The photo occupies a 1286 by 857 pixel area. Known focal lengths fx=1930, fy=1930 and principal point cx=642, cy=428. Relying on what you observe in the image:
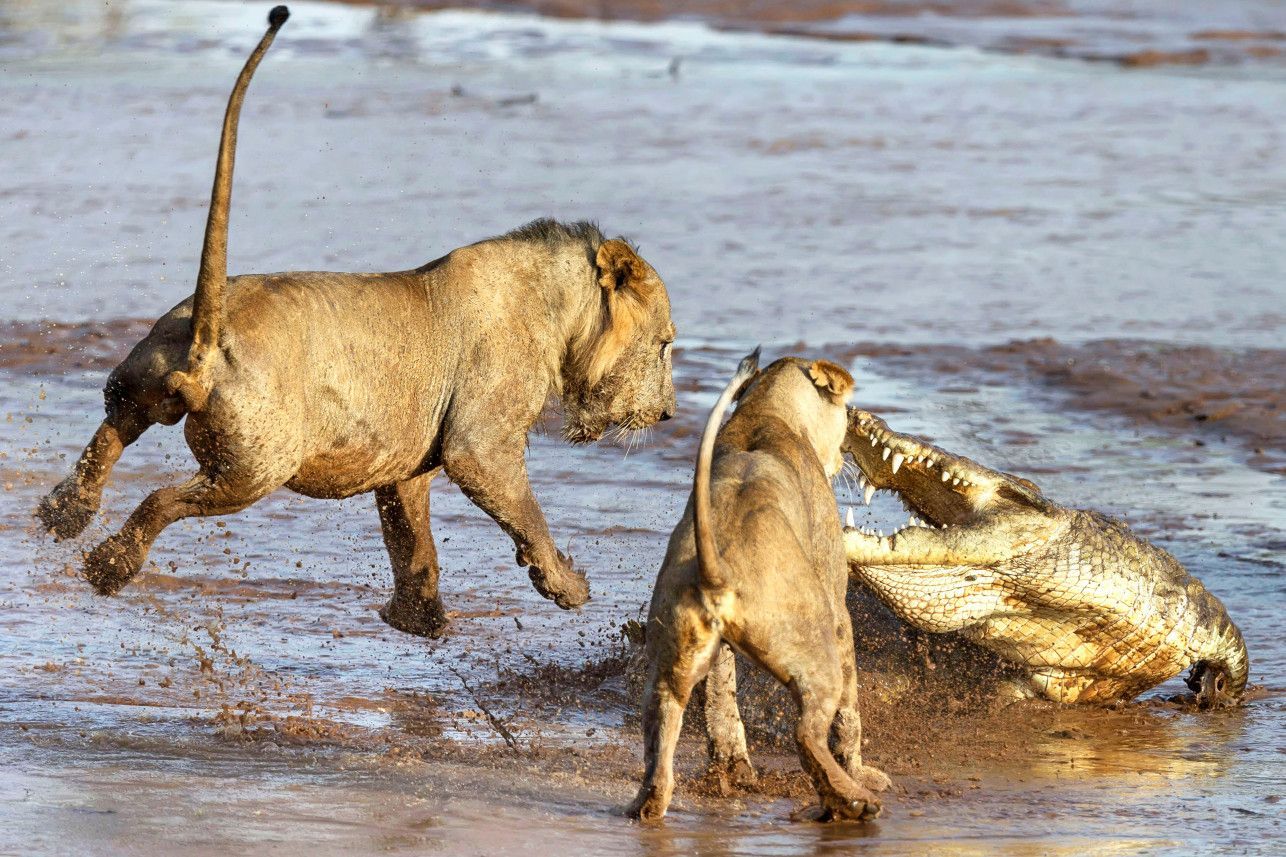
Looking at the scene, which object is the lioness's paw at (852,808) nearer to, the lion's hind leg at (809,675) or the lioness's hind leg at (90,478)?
the lion's hind leg at (809,675)

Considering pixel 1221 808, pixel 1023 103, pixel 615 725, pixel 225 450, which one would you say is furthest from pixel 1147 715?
pixel 1023 103

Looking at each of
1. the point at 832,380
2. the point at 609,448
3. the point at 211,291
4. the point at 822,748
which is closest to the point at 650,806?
the point at 822,748

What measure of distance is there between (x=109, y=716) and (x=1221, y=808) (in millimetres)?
3527

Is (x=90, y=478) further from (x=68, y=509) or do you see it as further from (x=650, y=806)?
(x=650, y=806)

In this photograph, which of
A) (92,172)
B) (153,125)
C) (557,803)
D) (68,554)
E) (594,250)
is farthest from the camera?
(153,125)

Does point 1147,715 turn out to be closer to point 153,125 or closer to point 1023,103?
point 153,125

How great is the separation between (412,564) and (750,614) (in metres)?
2.33

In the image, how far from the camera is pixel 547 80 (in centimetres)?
2427

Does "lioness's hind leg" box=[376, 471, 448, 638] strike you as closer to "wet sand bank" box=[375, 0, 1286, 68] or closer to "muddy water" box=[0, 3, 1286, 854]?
"muddy water" box=[0, 3, 1286, 854]

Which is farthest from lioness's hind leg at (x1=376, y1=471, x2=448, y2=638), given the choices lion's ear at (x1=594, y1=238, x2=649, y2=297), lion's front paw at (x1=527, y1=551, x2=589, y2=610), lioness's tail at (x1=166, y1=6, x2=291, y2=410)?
lioness's tail at (x1=166, y1=6, x2=291, y2=410)

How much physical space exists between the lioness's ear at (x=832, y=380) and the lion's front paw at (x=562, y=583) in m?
1.21

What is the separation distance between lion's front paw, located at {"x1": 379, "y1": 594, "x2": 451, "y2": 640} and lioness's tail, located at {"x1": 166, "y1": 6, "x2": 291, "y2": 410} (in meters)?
1.69

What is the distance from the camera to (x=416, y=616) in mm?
7117

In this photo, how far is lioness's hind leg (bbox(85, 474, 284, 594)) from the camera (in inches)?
231
